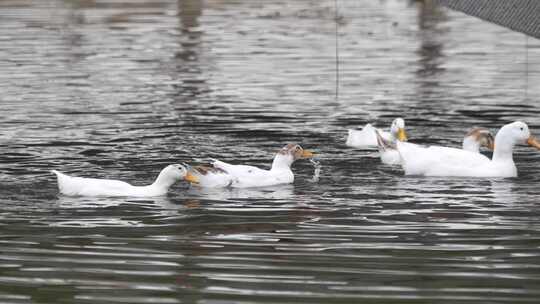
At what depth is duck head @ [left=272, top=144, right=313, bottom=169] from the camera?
15.0m

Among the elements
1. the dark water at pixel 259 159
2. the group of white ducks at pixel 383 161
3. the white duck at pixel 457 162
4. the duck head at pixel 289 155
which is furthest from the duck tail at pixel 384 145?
the duck head at pixel 289 155

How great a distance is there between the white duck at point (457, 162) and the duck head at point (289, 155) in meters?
1.03

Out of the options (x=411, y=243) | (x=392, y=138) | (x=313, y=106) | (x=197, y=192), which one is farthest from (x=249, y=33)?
(x=411, y=243)

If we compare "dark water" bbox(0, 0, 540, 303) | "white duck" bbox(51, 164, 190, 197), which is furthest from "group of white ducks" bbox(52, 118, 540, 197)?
"dark water" bbox(0, 0, 540, 303)

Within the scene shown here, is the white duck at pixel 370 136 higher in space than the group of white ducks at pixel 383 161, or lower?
higher

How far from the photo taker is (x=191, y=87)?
22922mm

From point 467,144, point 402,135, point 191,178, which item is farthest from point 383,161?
point 191,178

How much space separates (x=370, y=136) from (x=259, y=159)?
4.75 feet

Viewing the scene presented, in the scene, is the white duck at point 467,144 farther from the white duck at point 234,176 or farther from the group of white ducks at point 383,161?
the white duck at point 234,176

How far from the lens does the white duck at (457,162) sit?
1512 cm

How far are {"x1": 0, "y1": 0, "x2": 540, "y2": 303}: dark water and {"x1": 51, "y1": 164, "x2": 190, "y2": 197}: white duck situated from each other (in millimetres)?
128

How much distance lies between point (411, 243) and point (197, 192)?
3.56 metres

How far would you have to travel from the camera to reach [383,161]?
16281 mm

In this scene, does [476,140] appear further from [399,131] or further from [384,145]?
[384,145]
